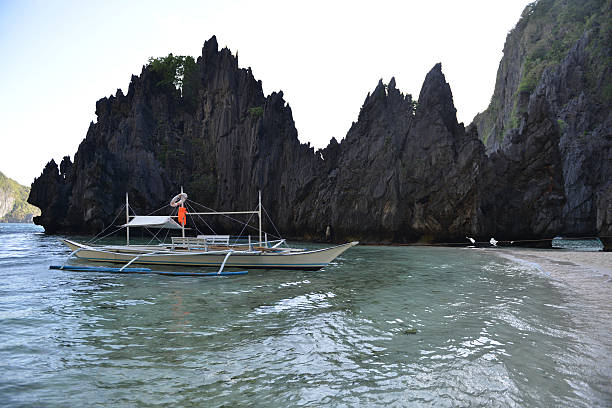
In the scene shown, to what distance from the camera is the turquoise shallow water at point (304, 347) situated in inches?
237

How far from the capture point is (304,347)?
27.5 feet

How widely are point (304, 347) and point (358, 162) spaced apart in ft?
146

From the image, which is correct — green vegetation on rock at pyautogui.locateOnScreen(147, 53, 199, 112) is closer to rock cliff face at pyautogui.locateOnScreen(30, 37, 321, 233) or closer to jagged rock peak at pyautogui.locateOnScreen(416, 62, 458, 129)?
rock cliff face at pyautogui.locateOnScreen(30, 37, 321, 233)

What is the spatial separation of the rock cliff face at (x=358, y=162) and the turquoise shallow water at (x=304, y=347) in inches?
1234

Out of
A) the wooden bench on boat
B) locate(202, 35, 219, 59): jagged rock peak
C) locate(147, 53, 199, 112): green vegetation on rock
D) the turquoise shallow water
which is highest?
locate(202, 35, 219, 59): jagged rock peak

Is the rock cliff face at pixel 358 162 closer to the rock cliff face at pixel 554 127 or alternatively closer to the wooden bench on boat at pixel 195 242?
the rock cliff face at pixel 554 127

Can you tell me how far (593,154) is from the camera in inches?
2480

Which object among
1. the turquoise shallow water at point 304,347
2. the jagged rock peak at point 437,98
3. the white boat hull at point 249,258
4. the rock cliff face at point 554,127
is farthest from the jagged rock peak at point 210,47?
the turquoise shallow water at point 304,347

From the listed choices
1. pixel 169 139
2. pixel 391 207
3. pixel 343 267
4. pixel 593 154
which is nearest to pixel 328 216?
pixel 391 207

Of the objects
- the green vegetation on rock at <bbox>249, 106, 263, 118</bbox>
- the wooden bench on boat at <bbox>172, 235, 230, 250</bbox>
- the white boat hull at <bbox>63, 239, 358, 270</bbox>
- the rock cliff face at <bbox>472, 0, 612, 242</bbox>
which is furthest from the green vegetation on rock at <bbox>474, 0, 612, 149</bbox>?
the wooden bench on boat at <bbox>172, 235, 230, 250</bbox>

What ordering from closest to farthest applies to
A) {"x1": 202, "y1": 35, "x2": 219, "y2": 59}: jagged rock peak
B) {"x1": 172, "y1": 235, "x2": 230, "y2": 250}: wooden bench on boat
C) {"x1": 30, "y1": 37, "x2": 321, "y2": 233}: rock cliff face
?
{"x1": 172, "y1": 235, "x2": 230, "y2": 250}: wooden bench on boat, {"x1": 30, "y1": 37, "x2": 321, "y2": 233}: rock cliff face, {"x1": 202, "y1": 35, "x2": 219, "y2": 59}: jagged rock peak

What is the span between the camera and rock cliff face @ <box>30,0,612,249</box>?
44781mm

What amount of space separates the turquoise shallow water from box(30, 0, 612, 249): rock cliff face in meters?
31.3

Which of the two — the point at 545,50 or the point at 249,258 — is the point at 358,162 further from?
the point at 545,50
